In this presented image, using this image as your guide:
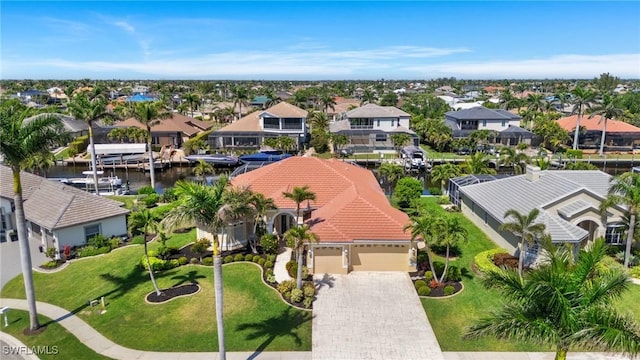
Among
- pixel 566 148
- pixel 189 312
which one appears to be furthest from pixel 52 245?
pixel 566 148

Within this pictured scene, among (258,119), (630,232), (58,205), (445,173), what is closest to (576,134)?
(445,173)

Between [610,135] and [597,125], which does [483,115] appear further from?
[610,135]

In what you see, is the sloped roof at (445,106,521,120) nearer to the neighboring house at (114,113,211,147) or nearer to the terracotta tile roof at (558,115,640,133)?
the terracotta tile roof at (558,115,640,133)

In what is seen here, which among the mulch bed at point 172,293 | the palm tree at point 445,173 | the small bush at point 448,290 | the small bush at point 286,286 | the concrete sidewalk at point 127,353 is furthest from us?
the palm tree at point 445,173

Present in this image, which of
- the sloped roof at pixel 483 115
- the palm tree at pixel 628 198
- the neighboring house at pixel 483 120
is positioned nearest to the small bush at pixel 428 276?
the palm tree at pixel 628 198

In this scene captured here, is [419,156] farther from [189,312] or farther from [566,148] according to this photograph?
[189,312]

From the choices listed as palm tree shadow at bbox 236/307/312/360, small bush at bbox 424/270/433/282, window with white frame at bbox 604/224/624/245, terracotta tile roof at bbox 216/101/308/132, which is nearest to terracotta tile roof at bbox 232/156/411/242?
small bush at bbox 424/270/433/282

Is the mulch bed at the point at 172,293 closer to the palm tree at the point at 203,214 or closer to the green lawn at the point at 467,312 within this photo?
the palm tree at the point at 203,214

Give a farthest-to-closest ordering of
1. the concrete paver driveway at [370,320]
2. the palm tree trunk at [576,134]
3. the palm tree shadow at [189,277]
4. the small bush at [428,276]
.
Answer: the palm tree trunk at [576,134]
the small bush at [428,276]
the palm tree shadow at [189,277]
the concrete paver driveway at [370,320]
